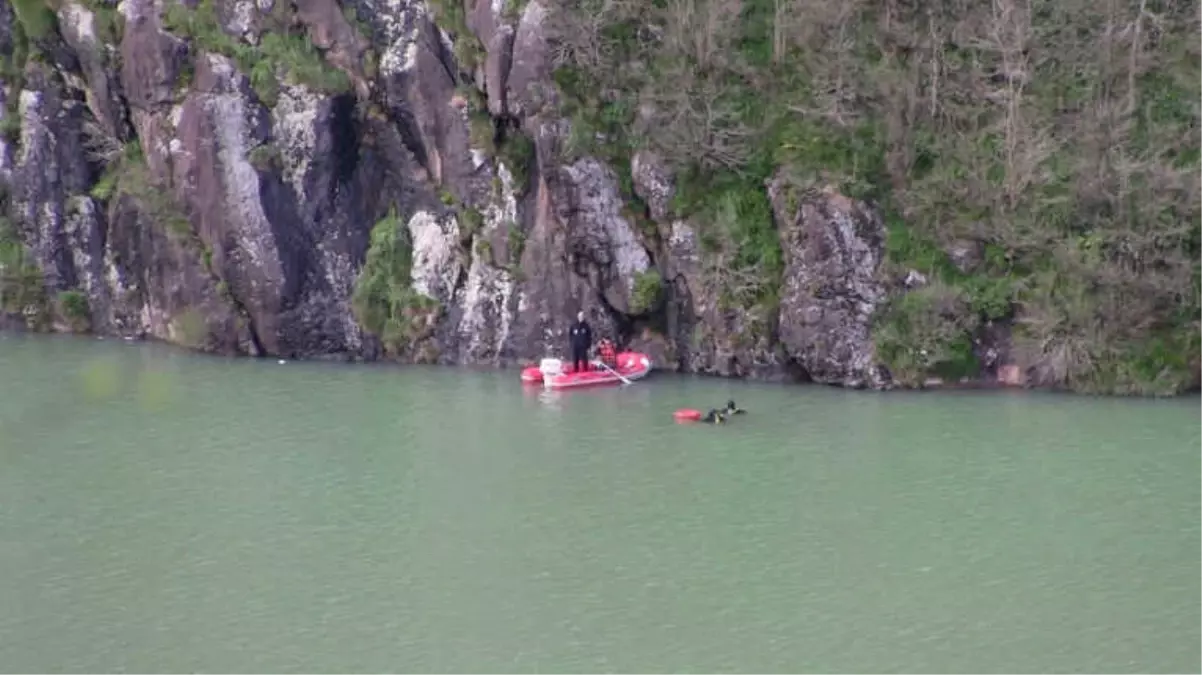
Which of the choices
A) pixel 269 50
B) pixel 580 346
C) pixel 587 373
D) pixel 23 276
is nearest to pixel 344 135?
pixel 269 50

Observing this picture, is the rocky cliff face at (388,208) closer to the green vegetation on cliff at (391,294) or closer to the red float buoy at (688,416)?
the green vegetation on cliff at (391,294)

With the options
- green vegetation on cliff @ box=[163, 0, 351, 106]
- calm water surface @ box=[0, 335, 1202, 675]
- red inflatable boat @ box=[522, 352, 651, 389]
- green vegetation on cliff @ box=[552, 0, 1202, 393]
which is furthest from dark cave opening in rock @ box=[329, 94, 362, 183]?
red inflatable boat @ box=[522, 352, 651, 389]

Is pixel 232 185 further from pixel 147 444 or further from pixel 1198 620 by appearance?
pixel 1198 620

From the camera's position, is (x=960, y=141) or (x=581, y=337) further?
(x=960, y=141)

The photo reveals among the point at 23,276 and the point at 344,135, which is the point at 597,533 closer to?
the point at 344,135

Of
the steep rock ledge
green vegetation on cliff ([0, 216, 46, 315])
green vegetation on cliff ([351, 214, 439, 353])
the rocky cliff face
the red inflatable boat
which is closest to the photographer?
the red inflatable boat

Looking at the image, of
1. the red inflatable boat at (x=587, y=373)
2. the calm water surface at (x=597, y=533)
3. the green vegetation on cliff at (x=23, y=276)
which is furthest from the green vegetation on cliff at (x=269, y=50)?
the red inflatable boat at (x=587, y=373)

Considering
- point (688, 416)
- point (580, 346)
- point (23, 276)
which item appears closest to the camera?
point (688, 416)

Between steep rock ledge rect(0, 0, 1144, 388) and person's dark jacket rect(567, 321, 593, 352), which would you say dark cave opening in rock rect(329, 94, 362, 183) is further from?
person's dark jacket rect(567, 321, 593, 352)
